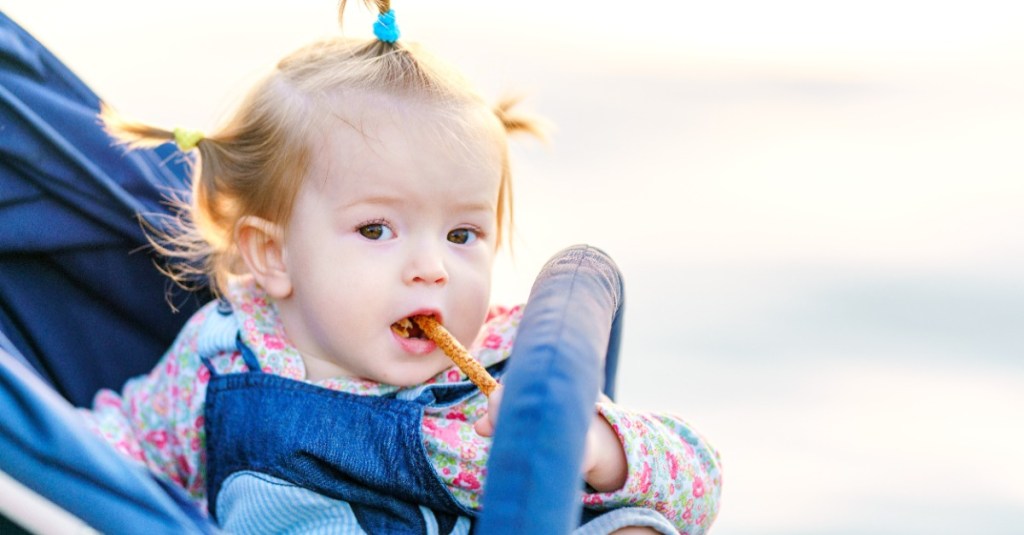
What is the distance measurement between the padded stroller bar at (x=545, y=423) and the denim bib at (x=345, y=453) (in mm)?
455

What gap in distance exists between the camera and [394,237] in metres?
1.37

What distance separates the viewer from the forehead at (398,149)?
4.47 feet

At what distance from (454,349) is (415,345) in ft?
0.27

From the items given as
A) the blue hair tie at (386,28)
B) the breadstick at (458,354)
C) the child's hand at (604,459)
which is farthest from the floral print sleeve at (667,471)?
the blue hair tie at (386,28)

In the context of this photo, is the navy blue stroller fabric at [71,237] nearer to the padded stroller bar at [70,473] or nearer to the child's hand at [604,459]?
the padded stroller bar at [70,473]

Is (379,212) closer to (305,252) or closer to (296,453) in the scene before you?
(305,252)

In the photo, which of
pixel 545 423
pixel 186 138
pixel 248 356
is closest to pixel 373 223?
pixel 248 356

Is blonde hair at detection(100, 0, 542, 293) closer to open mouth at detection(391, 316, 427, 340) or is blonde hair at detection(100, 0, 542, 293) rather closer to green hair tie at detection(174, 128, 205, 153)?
green hair tie at detection(174, 128, 205, 153)

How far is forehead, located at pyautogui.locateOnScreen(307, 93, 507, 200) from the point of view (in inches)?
53.7

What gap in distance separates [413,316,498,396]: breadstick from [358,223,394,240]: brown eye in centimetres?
9

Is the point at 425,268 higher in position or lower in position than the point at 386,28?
lower

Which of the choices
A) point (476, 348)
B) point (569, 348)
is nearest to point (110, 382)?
point (476, 348)

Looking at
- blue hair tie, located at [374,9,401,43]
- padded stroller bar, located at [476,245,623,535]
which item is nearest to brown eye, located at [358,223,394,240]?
blue hair tie, located at [374,9,401,43]

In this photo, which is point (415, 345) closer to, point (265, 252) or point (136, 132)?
point (265, 252)
